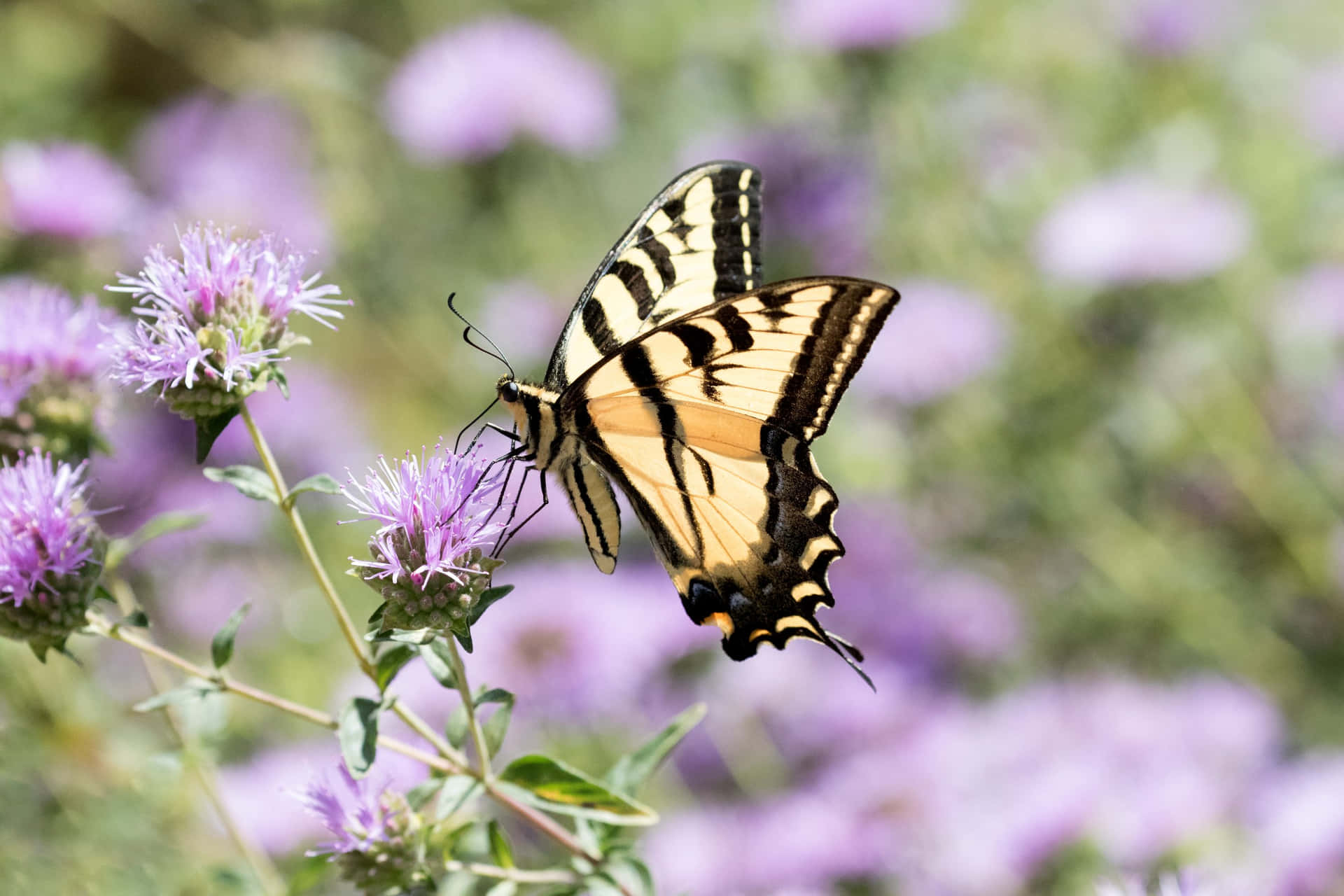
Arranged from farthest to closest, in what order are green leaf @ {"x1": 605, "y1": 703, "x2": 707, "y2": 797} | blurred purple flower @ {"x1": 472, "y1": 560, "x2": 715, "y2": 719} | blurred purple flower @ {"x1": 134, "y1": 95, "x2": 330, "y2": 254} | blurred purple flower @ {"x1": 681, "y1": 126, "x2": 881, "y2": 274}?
1. blurred purple flower @ {"x1": 134, "y1": 95, "x2": 330, "y2": 254}
2. blurred purple flower @ {"x1": 681, "y1": 126, "x2": 881, "y2": 274}
3. blurred purple flower @ {"x1": 472, "y1": 560, "x2": 715, "y2": 719}
4. green leaf @ {"x1": 605, "y1": 703, "x2": 707, "y2": 797}

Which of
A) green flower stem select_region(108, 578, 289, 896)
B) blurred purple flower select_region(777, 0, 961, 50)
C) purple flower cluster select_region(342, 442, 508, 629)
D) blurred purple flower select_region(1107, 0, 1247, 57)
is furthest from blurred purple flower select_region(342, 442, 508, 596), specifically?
blurred purple flower select_region(1107, 0, 1247, 57)

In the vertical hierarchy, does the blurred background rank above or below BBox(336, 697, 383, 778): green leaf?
above

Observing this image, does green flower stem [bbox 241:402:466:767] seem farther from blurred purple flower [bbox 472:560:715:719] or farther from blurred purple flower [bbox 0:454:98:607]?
blurred purple flower [bbox 472:560:715:719]

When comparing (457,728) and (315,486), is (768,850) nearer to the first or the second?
(457,728)

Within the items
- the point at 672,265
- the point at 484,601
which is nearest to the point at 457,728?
the point at 484,601

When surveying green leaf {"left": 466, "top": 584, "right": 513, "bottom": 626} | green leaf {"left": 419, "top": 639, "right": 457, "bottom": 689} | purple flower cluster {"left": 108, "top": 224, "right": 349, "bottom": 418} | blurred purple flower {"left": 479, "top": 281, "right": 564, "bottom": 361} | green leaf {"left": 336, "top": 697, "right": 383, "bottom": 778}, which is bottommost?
green leaf {"left": 336, "top": 697, "right": 383, "bottom": 778}

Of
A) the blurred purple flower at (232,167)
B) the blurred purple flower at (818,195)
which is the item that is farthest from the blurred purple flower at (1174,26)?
the blurred purple flower at (232,167)

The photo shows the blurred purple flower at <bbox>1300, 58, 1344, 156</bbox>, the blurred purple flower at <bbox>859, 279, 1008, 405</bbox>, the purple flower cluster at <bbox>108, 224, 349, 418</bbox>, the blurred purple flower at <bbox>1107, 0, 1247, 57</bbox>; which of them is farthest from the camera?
the blurred purple flower at <bbox>1107, 0, 1247, 57</bbox>
